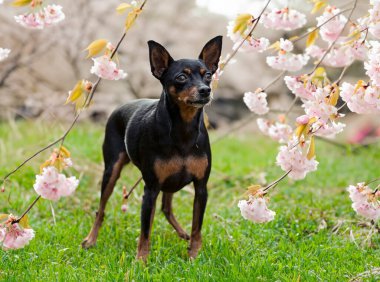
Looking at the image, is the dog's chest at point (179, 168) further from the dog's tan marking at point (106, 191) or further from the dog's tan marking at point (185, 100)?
the dog's tan marking at point (106, 191)

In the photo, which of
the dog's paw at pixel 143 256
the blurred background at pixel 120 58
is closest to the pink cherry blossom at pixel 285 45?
the dog's paw at pixel 143 256

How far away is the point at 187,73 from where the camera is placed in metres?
3.77

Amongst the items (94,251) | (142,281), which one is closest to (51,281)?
(142,281)

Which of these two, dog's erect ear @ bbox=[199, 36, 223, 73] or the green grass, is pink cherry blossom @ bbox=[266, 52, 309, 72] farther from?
the green grass

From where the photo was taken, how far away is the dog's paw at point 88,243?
449 cm

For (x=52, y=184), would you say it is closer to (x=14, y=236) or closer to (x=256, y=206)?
(x=14, y=236)

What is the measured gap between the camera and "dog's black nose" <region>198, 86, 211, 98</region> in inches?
142

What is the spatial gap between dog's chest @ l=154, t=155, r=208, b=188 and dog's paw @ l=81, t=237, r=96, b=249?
956 millimetres

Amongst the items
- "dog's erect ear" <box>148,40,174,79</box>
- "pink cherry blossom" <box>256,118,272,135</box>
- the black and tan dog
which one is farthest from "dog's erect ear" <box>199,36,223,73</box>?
"pink cherry blossom" <box>256,118,272,135</box>

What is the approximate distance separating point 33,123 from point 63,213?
4114 mm

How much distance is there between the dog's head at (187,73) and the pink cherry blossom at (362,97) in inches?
33.2

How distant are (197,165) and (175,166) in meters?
0.16

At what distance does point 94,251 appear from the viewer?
4.38 m

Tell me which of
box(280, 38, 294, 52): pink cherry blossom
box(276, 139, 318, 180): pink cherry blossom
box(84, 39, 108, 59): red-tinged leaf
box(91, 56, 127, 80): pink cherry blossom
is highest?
box(84, 39, 108, 59): red-tinged leaf
